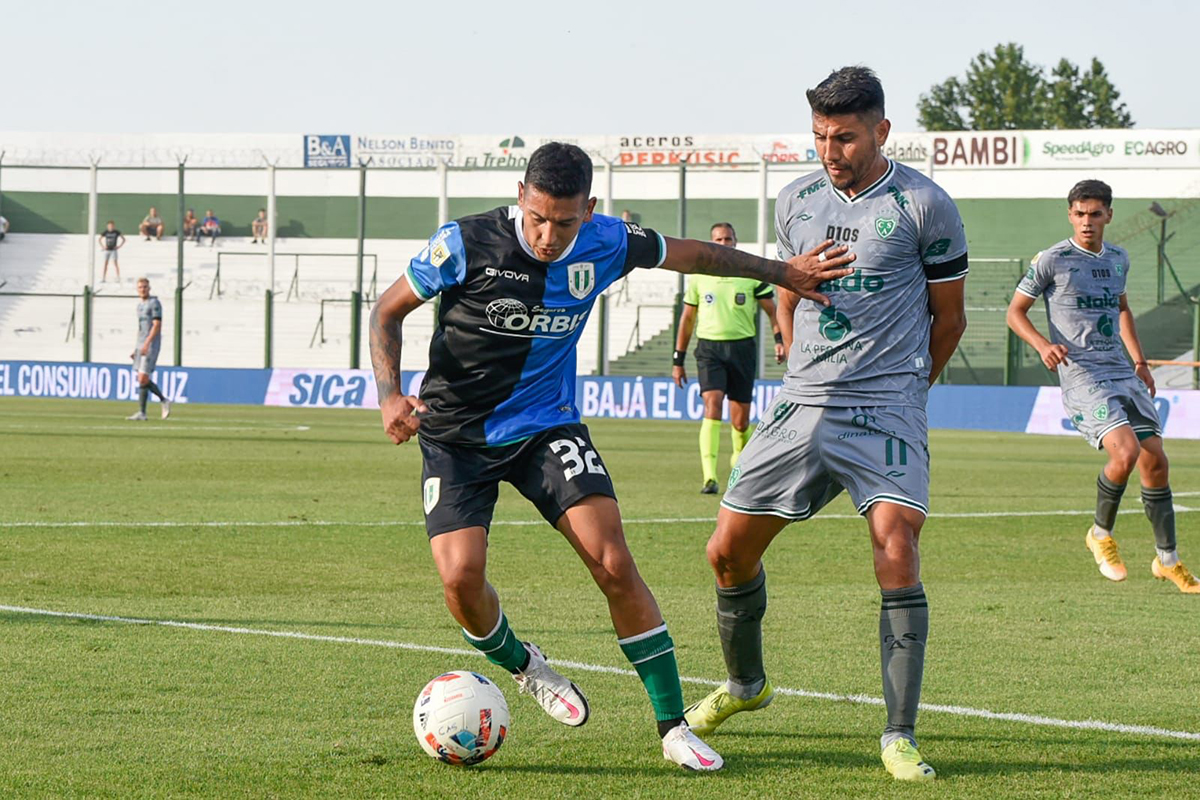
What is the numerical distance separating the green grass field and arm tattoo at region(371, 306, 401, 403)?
115 centimetres

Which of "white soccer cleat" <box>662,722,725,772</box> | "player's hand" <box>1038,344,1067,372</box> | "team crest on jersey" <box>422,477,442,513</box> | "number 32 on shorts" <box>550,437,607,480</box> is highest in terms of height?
"player's hand" <box>1038,344,1067,372</box>

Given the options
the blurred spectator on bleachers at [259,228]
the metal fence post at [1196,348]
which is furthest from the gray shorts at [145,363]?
the blurred spectator on bleachers at [259,228]

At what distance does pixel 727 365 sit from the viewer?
15.4m

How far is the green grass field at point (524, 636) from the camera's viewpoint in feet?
15.8

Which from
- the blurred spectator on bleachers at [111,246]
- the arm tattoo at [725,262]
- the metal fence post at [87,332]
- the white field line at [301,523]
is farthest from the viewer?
the blurred spectator on bleachers at [111,246]

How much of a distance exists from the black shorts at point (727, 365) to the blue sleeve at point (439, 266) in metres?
10.1

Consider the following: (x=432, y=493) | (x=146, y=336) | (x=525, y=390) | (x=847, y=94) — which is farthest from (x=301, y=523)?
(x=146, y=336)

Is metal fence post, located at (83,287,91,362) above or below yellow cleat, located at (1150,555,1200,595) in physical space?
above

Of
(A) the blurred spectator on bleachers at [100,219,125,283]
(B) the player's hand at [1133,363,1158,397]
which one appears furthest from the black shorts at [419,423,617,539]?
(A) the blurred spectator on bleachers at [100,219,125,283]

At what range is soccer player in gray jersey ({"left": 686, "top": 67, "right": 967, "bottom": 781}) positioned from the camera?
209 inches

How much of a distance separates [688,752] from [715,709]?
62 centimetres

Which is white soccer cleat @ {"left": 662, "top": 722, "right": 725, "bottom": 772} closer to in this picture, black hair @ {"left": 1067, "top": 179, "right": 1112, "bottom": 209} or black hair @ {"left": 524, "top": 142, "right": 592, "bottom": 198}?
black hair @ {"left": 524, "top": 142, "right": 592, "bottom": 198}

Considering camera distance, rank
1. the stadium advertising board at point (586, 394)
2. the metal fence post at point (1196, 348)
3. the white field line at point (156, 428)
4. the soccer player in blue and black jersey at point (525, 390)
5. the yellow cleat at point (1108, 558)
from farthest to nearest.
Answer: the metal fence post at point (1196, 348) < the stadium advertising board at point (586, 394) < the white field line at point (156, 428) < the yellow cleat at point (1108, 558) < the soccer player in blue and black jersey at point (525, 390)

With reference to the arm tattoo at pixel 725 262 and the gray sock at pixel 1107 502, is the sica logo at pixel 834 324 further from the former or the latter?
the gray sock at pixel 1107 502
